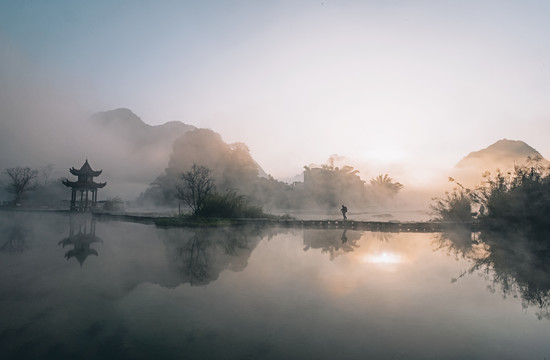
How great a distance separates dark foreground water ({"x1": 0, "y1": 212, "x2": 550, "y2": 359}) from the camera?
5.27 metres

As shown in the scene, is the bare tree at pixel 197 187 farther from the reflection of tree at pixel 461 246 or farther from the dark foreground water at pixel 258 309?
the reflection of tree at pixel 461 246

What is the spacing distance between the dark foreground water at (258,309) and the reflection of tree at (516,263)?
0.19m

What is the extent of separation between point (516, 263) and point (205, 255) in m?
13.7

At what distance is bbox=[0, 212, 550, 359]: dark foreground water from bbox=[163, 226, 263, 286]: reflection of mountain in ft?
0.26

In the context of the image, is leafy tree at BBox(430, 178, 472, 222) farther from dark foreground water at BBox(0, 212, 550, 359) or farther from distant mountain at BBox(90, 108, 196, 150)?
distant mountain at BBox(90, 108, 196, 150)

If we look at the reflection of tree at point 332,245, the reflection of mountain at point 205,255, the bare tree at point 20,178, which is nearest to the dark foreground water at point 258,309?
the reflection of mountain at point 205,255

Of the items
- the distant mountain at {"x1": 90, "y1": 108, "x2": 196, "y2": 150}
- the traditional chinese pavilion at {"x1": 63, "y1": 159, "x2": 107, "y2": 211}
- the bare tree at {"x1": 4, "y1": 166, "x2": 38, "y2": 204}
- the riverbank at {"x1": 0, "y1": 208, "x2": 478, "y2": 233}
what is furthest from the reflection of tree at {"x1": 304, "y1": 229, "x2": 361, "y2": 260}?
the distant mountain at {"x1": 90, "y1": 108, "x2": 196, "y2": 150}

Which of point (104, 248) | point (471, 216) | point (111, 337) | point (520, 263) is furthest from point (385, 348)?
point (471, 216)

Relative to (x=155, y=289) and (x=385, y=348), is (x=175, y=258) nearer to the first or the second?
(x=155, y=289)

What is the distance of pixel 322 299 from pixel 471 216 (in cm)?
2769

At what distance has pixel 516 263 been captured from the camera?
42.0 ft

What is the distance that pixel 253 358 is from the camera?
4.93 m

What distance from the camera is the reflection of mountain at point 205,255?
10.3m

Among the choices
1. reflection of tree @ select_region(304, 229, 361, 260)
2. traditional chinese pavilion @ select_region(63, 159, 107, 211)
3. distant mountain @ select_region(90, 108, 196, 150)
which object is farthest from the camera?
distant mountain @ select_region(90, 108, 196, 150)
